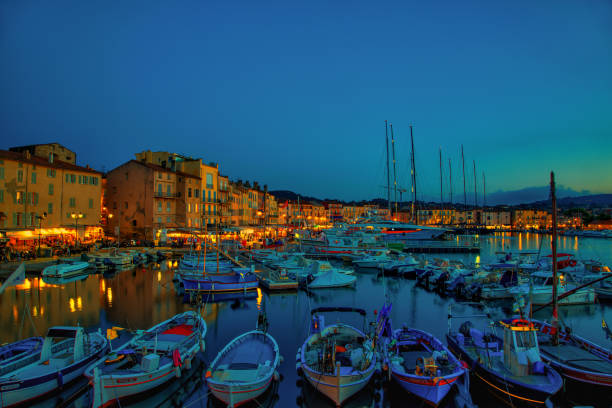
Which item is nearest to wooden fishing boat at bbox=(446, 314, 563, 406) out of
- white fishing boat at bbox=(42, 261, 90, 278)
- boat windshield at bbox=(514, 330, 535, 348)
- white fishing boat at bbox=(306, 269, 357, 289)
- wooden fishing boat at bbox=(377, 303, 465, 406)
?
boat windshield at bbox=(514, 330, 535, 348)

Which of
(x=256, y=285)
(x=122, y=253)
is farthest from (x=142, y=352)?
(x=122, y=253)

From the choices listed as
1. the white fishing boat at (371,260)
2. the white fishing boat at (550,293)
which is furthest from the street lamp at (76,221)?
the white fishing boat at (550,293)

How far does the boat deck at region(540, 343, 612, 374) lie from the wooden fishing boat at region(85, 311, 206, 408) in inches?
548

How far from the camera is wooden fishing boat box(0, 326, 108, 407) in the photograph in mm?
10422

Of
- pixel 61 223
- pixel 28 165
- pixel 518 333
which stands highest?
pixel 28 165

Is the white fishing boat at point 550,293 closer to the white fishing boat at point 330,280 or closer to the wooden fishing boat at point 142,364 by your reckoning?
the white fishing boat at point 330,280

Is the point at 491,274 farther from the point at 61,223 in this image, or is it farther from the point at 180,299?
the point at 61,223

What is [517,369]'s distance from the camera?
37.0ft

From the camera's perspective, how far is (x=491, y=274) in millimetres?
31750

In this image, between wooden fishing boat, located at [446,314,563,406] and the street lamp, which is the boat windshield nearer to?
wooden fishing boat, located at [446,314,563,406]

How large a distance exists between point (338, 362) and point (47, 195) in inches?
1737

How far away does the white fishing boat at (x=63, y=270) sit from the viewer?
31.8 metres

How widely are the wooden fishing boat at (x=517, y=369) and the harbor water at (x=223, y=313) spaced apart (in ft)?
2.90

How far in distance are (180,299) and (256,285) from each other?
20.5 feet
